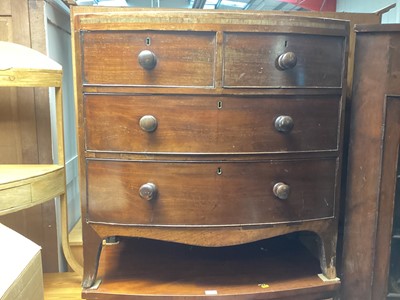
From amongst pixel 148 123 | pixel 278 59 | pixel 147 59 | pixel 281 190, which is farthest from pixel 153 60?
pixel 281 190

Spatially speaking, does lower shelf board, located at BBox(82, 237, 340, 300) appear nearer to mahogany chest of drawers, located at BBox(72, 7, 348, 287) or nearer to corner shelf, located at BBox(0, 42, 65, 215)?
mahogany chest of drawers, located at BBox(72, 7, 348, 287)

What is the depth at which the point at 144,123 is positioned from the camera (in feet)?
2.73

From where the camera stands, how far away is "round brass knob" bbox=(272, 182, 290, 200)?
34.6 inches

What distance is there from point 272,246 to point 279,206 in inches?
14.3

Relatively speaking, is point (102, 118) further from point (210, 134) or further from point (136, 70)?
point (210, 134)

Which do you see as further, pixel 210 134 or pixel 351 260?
pixel 351 260

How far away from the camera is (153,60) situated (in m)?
0.81

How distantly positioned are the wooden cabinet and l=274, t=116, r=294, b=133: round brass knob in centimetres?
24

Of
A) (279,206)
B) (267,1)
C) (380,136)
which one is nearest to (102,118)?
(279,206)

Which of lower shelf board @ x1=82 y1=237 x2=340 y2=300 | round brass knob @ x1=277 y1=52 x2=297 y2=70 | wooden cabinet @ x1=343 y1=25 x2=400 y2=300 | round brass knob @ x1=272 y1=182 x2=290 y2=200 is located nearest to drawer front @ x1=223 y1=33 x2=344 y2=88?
round brass knob @ x1=277 y1=52 x2=297 y2=70

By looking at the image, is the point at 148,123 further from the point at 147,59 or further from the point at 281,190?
the point at 281,190

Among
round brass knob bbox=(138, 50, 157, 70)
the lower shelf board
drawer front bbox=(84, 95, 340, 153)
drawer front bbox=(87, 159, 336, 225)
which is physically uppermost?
round brass knob bbox=(138, 50, 157, 70)

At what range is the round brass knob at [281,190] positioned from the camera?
879 millimetres

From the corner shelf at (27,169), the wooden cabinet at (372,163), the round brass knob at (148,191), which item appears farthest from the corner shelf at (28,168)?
the wooden cabinet at (372,163)
